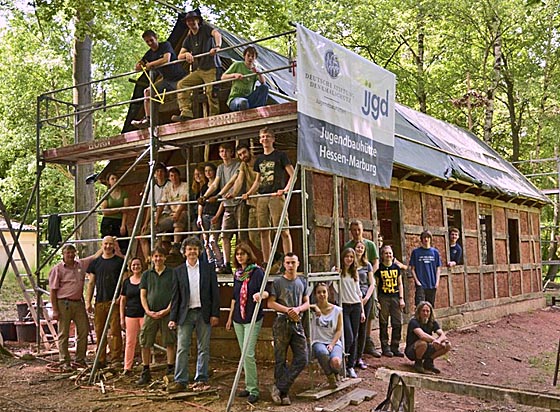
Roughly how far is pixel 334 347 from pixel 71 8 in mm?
8712

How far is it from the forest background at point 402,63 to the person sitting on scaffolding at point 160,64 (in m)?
13.0

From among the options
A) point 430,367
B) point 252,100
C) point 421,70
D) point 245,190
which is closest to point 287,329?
point 245,190

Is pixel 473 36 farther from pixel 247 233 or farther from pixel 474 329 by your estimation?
pixel 247 233

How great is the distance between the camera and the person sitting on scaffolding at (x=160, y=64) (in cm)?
986

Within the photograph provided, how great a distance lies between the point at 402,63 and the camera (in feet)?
96.3

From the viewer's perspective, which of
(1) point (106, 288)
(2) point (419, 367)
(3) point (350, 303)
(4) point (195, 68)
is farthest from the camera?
(4) point (195, 68)

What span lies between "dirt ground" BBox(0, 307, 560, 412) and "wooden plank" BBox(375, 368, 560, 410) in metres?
2.55

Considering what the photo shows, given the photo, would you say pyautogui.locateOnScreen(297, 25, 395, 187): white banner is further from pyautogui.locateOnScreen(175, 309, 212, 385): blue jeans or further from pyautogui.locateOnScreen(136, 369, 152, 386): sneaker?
pyautogui.locateOnScreen(136, 369, 152, 386): sneaker

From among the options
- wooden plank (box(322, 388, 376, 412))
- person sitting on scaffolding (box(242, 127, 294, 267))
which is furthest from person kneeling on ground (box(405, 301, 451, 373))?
person sitting on scaffolding (box(242, 127, 294, 267))

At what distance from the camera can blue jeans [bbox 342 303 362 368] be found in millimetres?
8758

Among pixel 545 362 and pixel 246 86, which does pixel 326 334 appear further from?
pixel 545 362

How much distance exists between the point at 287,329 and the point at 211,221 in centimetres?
259

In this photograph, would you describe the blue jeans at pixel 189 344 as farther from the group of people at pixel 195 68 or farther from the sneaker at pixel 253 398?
the group of people at pixel 195 68

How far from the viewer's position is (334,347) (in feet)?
Result: 26.2
